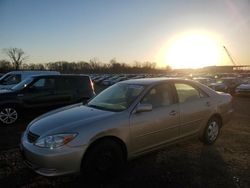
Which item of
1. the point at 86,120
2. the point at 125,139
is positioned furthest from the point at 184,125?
the point at 86,120

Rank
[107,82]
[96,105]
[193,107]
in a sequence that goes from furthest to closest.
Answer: [107,82] → [193,107] → [96,105]

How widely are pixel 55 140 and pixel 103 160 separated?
2.58 ft

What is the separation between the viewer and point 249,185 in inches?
158

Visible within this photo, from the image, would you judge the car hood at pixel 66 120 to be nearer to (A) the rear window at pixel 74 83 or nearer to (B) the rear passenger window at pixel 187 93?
(B) the rear passenger window at pixel 187 93

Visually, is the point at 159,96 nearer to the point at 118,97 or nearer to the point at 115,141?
the point at 118,97

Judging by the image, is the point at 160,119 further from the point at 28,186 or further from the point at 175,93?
the point at 28,186

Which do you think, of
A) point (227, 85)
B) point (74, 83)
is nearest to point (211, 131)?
point (74, 83)

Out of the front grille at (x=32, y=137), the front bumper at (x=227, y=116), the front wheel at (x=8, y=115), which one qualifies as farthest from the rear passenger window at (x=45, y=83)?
the front bumper at (x=227, y=116)

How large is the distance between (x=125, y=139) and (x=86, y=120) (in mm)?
689

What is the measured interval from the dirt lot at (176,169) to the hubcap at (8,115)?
88.8 inches

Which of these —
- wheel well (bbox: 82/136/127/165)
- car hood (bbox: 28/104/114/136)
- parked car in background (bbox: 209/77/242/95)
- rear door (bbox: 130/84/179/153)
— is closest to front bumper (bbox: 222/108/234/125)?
rear door (bbox: 130/84/179/153)

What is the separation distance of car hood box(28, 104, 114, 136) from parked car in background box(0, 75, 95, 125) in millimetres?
4281

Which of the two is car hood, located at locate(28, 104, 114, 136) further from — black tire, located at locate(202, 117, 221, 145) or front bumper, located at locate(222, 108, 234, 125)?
front bumper, located at locate(222, 108, 234, 125)

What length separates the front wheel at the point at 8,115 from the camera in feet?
27.4
